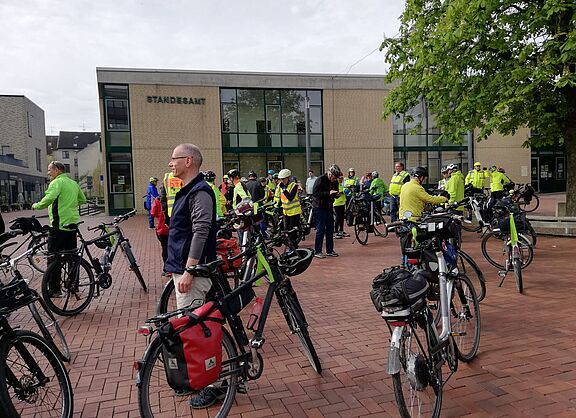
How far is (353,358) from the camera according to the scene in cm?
Answer: 417

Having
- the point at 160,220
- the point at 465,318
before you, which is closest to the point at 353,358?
the point at 465,318

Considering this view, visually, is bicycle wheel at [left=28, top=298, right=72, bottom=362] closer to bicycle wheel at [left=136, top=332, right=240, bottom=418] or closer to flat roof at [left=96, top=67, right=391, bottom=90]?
bicycle wheel at [left=136, top=332, right=240, bottom=418]

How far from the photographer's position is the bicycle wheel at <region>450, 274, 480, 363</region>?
12.7 ft

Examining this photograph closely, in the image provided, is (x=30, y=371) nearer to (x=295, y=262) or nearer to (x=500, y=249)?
(x=295, y=262)

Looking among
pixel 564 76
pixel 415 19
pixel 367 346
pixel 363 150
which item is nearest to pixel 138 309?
pixel 367 346

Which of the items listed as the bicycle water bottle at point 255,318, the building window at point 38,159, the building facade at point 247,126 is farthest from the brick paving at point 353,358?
the building window at point 38,159

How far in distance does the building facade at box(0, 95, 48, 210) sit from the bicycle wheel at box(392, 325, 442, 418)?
38855 millimetres

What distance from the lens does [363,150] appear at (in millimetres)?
26266

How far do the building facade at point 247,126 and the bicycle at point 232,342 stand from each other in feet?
64.0

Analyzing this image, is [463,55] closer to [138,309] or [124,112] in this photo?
[138,309]

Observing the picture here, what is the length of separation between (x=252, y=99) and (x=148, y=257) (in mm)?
16324

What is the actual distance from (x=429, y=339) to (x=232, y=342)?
1.31 metres

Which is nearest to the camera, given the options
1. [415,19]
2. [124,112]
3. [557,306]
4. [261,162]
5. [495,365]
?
[495,365]

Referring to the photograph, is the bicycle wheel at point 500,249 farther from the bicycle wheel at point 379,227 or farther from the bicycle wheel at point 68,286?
the bicycle wheel at point 68,286
